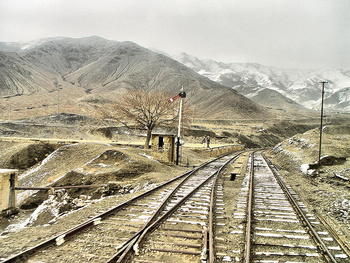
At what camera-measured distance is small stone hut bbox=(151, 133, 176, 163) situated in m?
19.0

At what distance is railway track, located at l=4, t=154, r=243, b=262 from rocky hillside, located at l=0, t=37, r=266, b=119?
6680 cm

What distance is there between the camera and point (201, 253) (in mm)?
5430

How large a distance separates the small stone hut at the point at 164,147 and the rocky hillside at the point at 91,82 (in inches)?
2244

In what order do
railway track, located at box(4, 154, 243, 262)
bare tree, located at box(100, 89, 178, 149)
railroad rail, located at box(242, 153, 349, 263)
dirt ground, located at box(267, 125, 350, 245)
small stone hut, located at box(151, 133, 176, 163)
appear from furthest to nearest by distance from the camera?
bare tree, located at box(100, 89, 178, 149), small stone hut, located at box(151, 133, 176, 163), dirt ground, located at box(267, 125, 350, 245), railroad rail, located at box(242, 153, 349, 263), railway track, located at box(4, 154, 243, 262)

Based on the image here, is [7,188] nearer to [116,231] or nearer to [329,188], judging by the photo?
[116,231]

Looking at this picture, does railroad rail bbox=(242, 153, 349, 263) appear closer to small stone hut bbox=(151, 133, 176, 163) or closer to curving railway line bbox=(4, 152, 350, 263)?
curving railway line bbox=(4, 152, 350, 263)

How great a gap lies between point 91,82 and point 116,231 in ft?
482

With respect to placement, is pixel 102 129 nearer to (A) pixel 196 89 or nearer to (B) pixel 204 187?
(B) pixel 204 187

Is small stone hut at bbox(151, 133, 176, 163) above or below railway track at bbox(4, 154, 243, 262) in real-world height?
above

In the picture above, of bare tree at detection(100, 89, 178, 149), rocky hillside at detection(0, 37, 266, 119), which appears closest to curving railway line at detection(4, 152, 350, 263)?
bare tree at detection(100, 89, 178, 149)

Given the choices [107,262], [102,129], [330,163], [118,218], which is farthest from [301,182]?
[102,129]

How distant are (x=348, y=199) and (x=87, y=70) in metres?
165

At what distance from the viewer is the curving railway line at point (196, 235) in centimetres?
536

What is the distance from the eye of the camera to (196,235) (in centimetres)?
634
